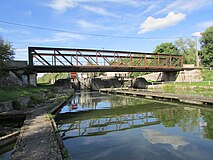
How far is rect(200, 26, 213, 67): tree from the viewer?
161 feet

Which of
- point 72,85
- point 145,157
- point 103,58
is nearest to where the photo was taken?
point 145,157

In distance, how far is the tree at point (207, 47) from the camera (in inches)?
1928

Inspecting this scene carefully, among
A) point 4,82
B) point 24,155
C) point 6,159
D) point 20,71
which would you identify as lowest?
point 6,159

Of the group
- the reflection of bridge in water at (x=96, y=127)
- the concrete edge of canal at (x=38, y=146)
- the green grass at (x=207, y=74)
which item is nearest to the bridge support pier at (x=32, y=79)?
the reflection of bridge in water at (x=96, y=127)

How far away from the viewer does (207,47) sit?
4988cm

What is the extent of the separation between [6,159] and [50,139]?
148 centimetres

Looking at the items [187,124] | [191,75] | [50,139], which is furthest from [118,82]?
[50,139]

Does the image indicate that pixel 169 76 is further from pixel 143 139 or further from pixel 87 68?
pixel 143 139

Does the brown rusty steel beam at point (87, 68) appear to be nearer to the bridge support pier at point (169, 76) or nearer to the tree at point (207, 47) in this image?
the bridge support pier at point (169, 76)

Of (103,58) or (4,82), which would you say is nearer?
(4,82)

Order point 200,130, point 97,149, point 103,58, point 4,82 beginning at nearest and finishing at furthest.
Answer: point 97,149 < point 200,130 < point 4,82 < point 103,58

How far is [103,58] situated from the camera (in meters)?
38.0

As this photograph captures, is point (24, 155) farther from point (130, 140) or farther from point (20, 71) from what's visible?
A: point (20, 71)

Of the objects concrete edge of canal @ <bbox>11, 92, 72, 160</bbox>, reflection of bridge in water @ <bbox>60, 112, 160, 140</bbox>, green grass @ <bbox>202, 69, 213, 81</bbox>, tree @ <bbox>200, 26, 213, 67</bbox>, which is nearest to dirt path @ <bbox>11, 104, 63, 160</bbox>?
concrete edge of canal @ <bbox>11, 92, 72, 160</bbox>
